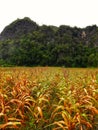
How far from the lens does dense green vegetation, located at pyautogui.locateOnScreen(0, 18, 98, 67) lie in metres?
54.5

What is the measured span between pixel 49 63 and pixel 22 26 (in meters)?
27.2

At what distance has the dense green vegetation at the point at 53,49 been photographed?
5447cm

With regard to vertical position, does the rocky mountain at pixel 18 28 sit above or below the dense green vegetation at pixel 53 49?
above

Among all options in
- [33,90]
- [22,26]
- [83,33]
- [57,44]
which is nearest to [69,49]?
[57,44]

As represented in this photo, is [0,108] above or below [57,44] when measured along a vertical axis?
below

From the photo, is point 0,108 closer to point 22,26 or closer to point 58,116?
point 58,116

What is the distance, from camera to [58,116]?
21.7 ft

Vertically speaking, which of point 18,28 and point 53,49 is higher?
point 18,28

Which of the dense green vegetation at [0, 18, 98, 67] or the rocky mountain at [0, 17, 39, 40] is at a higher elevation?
the rocky mountain at [0, 17, 39, 40]

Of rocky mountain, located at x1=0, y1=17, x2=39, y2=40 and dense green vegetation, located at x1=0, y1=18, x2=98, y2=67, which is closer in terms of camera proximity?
dense green vegetation, located at x1=0, y1=18, x2=98, y2=67

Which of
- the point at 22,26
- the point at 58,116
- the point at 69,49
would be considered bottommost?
the point at 58,116

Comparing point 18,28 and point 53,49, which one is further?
point 18,28

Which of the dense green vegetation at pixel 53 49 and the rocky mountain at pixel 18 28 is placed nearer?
the dense green vegetation at pixel 53 49

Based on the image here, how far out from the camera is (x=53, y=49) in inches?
2288
